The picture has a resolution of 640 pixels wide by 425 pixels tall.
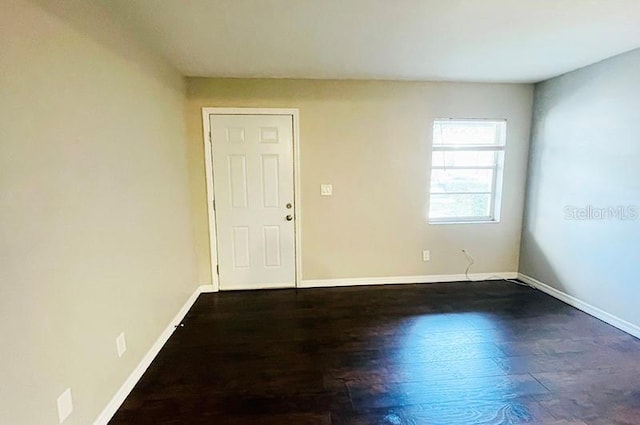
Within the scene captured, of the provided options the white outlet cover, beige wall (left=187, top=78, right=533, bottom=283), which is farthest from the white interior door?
the white outlet cover

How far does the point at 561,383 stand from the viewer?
83.3 inches

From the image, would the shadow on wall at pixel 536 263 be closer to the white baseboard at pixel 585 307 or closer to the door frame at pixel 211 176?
the white baseboard at pixel 585 307

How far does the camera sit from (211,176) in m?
3.57

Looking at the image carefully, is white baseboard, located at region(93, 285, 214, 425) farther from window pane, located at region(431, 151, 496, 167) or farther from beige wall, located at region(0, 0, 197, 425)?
window pane, located at region(431, 151, 496, 167)

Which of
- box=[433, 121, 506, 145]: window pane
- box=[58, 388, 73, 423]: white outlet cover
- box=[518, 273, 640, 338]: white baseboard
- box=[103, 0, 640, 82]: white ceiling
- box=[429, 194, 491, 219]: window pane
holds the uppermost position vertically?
box=[103, 0, 640, 82]: white ceiling

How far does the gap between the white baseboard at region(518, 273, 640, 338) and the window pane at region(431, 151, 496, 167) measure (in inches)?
58.3

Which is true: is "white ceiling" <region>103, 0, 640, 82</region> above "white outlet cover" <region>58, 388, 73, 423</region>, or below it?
above

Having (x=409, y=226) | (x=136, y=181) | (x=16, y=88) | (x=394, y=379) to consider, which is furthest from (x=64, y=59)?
(x=409, y=226)

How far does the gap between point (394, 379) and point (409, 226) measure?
2031mm

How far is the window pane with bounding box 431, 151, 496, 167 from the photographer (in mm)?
3842

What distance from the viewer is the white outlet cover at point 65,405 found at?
1.46m

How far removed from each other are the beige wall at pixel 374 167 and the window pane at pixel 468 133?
120 millimetres

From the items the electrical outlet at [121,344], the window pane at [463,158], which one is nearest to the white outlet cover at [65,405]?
the electrical outlet at [121,344]

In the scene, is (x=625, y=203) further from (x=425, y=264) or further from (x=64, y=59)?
(x=64, y=59)
